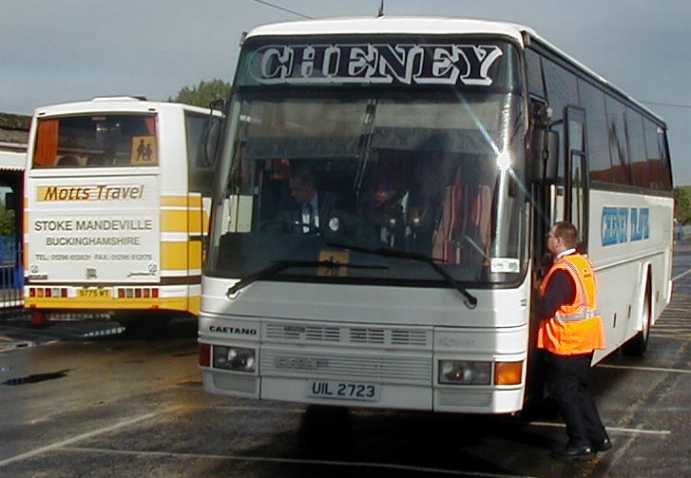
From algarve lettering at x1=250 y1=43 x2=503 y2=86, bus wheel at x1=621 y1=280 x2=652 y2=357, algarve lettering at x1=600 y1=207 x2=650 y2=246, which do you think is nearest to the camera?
algarve lettering at x1=250 y1=43 x2=503 y2=86

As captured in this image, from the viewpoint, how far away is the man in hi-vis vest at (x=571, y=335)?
8180mm

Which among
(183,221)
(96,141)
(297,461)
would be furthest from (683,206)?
(297,461)

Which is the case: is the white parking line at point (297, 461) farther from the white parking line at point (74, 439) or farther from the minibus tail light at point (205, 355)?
the minibus tail light at point (205, 355)

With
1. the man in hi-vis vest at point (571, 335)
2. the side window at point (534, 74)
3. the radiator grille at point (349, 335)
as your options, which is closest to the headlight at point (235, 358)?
the radiator grille at point (349, 335)

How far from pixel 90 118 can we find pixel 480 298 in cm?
993

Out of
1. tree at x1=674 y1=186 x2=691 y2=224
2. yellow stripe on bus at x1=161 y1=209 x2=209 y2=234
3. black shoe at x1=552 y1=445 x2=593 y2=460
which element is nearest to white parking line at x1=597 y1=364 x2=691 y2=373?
black shoe at x1=552 y1=445 x2=593 y2=460

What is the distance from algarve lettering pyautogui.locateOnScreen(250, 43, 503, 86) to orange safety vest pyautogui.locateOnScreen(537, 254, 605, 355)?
1563mm

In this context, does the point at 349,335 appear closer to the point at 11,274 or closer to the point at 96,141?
the point at 96,141

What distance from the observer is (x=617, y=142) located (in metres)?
12.2

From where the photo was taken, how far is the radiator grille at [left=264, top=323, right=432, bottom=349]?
741 centimetres

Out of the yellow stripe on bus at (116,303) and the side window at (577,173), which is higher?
the side window at (577,173)

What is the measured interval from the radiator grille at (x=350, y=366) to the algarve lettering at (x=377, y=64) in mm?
1930

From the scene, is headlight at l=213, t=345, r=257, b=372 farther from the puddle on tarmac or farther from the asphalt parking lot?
the puddle on tarmac

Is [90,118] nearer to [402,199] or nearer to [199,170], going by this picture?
[199,170]
